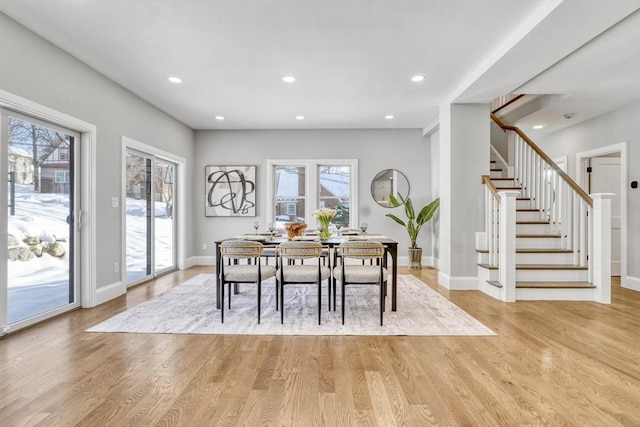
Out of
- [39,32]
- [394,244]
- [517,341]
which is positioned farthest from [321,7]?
[517,341]

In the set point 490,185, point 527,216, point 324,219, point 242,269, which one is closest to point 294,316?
point 242,269

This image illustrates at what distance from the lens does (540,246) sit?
4.52 m

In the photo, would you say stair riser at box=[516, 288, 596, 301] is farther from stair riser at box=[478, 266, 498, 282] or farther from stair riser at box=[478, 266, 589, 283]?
stair riser at box=[478, 266, 498, 282]

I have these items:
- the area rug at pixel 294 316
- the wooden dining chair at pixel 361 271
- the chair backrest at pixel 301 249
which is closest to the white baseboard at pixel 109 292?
the area rug at pixel 294 316

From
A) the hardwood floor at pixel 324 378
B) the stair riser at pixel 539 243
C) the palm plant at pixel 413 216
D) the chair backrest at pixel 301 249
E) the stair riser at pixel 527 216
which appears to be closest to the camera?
the hardwood floor at pixel 324 378

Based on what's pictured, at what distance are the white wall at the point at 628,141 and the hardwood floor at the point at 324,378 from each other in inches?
91.1

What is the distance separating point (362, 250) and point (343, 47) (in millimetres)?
1951

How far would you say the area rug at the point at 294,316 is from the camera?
9.66 ft

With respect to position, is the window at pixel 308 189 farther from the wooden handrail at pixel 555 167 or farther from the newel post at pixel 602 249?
the newel post at pixel 602 249

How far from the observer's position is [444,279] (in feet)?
15.4

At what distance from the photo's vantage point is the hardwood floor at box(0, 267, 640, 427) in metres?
1.72

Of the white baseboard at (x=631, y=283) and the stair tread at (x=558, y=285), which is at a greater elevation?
the stair tread at (x=558, y=285)

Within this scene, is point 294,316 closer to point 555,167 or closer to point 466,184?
point 466,184

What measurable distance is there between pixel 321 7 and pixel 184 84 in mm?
2348
